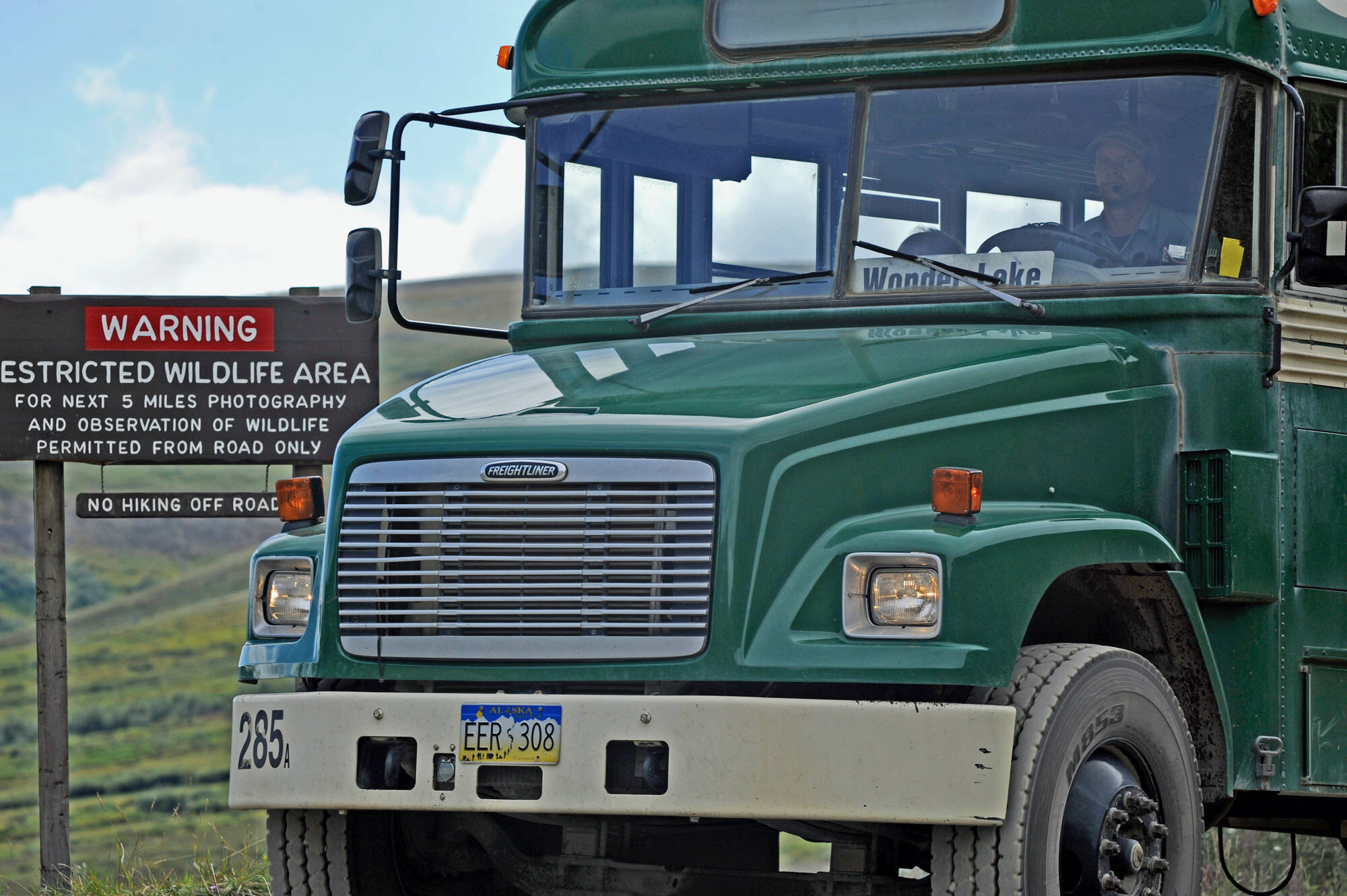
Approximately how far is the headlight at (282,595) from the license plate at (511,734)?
2.52 feet

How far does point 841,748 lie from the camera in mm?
4676

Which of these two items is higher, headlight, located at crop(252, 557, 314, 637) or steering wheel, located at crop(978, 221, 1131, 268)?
steering wheel, located at crop(978, 221, 1131, 268)

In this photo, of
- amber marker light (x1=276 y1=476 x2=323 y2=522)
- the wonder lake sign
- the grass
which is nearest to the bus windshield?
amber marker light (x1=276 y1=476 x2=323 y2=522)

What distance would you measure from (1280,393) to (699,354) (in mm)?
1753

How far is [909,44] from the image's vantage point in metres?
6.13

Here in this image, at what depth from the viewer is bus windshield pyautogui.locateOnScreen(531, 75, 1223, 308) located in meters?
5.89

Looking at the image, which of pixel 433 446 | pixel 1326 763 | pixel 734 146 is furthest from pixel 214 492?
pixel 1326 763

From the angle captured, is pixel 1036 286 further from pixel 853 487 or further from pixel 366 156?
pixel 366 156

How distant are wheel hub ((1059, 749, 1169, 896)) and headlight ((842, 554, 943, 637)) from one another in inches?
25.3

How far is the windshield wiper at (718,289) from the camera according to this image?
242 inches

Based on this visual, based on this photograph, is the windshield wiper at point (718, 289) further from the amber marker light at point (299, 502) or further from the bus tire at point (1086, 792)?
the bus tire at point (1086, 792)

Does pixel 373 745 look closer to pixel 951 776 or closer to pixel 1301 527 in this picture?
pixel 951 776

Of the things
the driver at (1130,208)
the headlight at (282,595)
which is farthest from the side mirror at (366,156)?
the driver at (1130,208)

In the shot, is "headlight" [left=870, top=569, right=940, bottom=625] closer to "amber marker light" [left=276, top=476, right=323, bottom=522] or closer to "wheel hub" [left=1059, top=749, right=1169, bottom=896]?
"wheel hub" [left=1059, top=749, right=1169, bottom=896]
